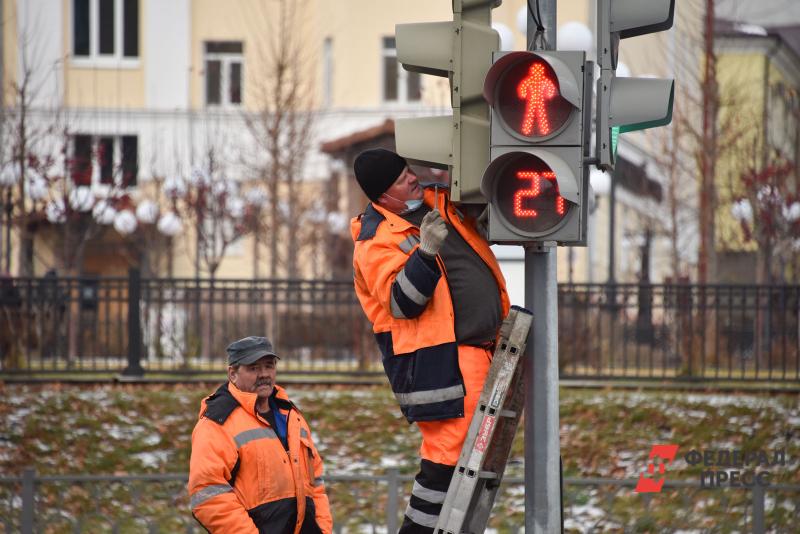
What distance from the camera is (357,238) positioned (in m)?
5.32

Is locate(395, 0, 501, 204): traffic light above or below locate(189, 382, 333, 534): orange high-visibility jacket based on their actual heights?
above

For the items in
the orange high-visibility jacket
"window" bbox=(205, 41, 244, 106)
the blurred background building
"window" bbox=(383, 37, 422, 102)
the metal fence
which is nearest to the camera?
the orange high-visibility jacket

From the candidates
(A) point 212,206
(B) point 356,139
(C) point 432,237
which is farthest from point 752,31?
(C) point 432,237

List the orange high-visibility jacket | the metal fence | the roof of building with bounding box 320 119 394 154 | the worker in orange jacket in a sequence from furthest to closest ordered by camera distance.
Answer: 1. the roof of building with bounding box 320 119 394 154
2. the metal fence
3. the orange high-visibility jacket
4. the worker in orange jacket

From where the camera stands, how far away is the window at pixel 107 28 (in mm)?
37625

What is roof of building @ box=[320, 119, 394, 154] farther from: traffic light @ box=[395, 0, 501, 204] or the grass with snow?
traffic light @ box=[395, 0, 501, 204]

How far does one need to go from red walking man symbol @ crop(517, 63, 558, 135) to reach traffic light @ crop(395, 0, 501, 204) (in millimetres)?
226

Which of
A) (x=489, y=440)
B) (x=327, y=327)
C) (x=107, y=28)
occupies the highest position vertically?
(x=107, y=28)

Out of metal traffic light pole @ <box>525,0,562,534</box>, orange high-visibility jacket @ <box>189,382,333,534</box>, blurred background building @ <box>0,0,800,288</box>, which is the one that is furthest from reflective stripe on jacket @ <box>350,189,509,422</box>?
blurred background building @ <box>0,0,800,288</box>

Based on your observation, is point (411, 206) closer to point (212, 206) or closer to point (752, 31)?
point (212, 206)

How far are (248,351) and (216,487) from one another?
65 centimetres

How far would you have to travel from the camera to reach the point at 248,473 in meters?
5.61

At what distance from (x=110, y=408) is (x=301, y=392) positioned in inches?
84.7

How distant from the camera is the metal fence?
30.6 feet
